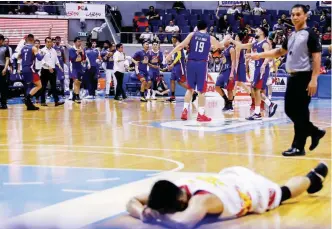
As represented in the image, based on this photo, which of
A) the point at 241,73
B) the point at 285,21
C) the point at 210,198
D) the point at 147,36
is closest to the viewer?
the point at 210,198

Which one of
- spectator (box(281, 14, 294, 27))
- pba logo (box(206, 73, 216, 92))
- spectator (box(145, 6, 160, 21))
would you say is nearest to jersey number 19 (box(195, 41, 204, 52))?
pba logo (box(206, 73, 216, 92))

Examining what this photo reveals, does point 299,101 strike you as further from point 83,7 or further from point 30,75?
point 83,7

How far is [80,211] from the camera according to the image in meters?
4.92

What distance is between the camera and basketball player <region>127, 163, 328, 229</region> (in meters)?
4.24

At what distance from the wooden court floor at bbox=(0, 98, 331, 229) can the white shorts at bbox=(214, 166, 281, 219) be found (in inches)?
2.9

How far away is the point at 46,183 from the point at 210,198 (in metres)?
2.07

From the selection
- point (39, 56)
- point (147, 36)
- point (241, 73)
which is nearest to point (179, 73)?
point (39, 56)

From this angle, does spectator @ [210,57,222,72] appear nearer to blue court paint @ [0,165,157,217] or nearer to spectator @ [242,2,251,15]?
spectator @ [242,2,251,15]

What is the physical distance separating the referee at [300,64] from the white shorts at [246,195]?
8.49 feet

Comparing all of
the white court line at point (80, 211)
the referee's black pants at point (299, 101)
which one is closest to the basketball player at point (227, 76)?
the referee's black pants at point (299, 101)

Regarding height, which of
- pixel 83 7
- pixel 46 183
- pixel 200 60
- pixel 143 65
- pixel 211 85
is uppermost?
pixel 83 7

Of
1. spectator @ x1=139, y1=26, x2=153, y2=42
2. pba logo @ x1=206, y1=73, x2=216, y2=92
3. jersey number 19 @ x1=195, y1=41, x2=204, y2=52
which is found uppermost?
spectator @ x1=139, y1=26, x2=153, y2=42

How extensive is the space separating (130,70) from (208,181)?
18529 mm

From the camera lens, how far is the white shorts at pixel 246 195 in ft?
15.2
